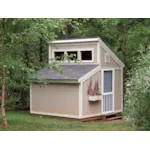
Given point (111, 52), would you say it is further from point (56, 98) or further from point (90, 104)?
point (56, 98)

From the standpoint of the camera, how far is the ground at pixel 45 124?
5.18 metres

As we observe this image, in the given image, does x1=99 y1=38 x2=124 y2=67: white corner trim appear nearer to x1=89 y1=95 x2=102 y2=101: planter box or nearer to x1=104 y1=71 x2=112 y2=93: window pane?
x1=104 y1=71 x2=112 y2=93: window pane

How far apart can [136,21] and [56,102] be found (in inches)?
86.4

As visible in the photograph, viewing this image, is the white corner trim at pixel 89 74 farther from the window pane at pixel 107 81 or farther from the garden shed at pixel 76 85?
the window pane at pixel 107 81

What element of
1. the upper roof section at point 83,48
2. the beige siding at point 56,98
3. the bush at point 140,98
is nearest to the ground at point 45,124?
the beige siding at point 56,98

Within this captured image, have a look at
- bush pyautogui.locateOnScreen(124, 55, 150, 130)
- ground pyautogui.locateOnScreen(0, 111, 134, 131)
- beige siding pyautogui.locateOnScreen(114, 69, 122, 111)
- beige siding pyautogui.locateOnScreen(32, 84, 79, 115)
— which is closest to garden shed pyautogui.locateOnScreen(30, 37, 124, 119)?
beige siding pyautogui.locateOnScreen(32, 84, 79, 115)

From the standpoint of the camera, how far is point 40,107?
6477mm

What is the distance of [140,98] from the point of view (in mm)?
4305

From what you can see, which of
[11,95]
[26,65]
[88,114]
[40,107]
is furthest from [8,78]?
[88,114]

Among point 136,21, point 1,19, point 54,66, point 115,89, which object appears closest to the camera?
point 1,19

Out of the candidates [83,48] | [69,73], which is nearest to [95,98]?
[69,73]

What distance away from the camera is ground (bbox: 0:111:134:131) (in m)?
5.18

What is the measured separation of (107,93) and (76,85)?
82cm

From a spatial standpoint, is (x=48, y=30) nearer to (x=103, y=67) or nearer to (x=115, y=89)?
(x=103, y=67)
